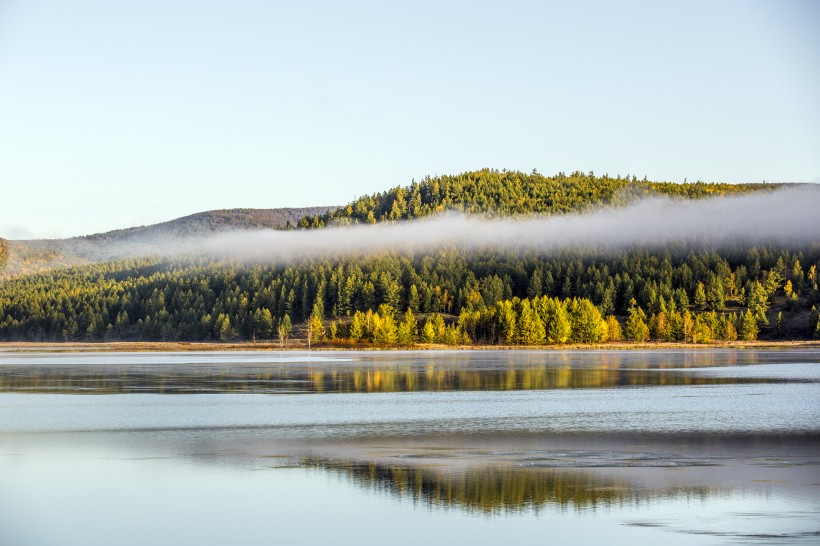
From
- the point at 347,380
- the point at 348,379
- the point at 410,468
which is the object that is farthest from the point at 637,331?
the point at 410,468

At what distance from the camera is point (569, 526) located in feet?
68.2

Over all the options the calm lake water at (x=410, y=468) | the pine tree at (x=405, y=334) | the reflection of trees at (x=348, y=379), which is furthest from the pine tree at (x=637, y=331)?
the calm lake water at (x=410, y=468)

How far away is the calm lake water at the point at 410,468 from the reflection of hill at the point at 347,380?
6.18 meters

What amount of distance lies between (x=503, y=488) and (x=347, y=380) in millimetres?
45261

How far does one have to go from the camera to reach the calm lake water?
2094 centimetres

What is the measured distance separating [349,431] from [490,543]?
17728 mm

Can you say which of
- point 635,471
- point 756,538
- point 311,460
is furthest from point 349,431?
point 756,538

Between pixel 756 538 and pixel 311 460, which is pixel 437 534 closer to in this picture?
pixel 756 538

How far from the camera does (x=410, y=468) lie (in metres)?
27.8

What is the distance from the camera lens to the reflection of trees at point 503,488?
22.9 meters

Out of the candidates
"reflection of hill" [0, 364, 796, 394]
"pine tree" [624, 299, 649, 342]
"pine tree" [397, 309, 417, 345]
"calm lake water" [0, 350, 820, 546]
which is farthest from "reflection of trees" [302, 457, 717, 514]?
"pine tree" [624, 299, 649, 342]

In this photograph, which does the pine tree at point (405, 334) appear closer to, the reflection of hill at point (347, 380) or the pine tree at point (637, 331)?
the pine tree at point (637, 331)

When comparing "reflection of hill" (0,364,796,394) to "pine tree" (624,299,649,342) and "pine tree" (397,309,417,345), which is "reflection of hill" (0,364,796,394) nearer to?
"pine tree" (397,309,417,345)

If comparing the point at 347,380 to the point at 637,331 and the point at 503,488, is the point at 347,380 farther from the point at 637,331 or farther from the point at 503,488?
the point at 637,331
